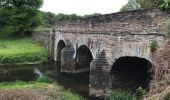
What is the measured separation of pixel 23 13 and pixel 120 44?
27.7 meters

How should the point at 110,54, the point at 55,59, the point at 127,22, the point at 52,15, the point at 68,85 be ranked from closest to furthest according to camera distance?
the point at 127,22 → the point at 110,54 → the point at 68,85 → the point at 55,59 → the point at 52,15

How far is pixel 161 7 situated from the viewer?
12.4 meters

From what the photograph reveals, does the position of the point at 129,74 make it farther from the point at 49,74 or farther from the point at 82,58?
the point at 82,58

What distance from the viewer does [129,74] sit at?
17828 mm

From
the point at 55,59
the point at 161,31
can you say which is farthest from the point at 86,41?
the point at 55,59

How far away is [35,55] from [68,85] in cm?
1279

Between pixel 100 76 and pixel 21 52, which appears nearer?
pixel 100 76

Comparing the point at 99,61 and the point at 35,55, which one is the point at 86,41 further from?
the point at 35,55

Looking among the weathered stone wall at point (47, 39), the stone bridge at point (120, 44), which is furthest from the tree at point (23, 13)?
the stone bridge at point (120, 44)

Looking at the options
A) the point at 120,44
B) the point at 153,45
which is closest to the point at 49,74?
the point at 120,44

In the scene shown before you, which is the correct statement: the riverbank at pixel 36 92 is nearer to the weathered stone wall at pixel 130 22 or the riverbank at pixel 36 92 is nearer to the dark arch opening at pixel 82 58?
the weathered stone wall at pixel 130 22

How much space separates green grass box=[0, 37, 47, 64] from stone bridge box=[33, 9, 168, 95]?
859cm

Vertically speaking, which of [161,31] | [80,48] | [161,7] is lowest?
[80,48]

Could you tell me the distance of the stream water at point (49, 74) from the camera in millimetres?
20373
